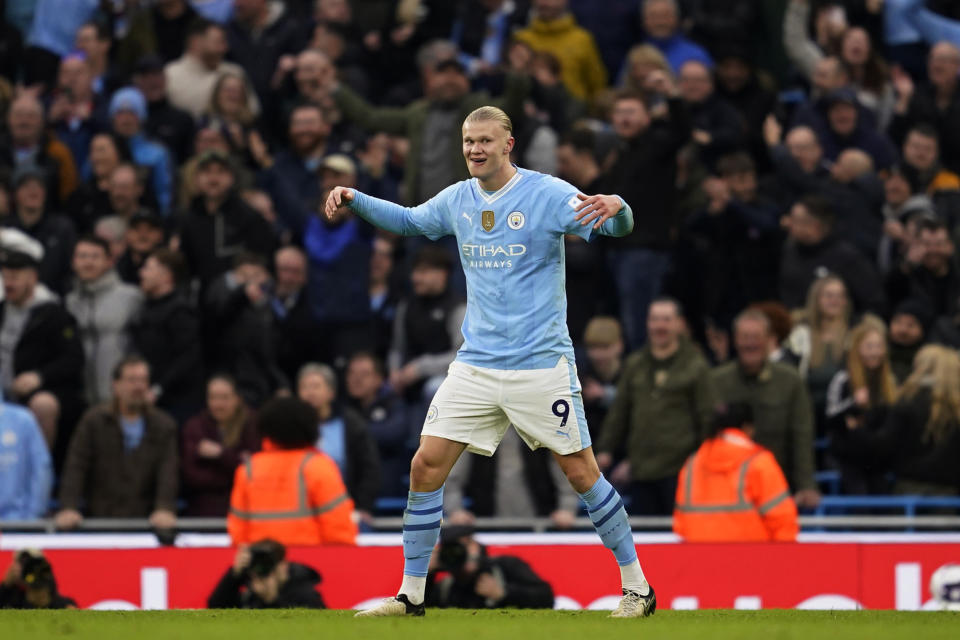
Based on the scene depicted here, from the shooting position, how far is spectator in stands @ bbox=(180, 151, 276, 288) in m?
14.8

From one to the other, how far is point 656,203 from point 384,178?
2.75 m

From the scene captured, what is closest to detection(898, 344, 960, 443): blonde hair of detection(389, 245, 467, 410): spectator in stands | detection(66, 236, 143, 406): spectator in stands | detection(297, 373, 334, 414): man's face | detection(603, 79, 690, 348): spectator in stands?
detection(603, 79, 690, 348): spectator in stands

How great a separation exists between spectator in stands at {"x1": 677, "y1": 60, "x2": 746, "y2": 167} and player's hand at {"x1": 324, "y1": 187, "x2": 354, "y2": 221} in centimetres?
753

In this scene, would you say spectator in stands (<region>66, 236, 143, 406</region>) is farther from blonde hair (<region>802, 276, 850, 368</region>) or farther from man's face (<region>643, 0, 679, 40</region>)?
man's face (<region>643, 0, 679, 40</region>)

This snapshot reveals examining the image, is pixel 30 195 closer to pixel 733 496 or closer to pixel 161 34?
pixel 161 34

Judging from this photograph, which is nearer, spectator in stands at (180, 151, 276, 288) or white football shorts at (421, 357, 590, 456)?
white football shorts at (421, 357, 590, 456)

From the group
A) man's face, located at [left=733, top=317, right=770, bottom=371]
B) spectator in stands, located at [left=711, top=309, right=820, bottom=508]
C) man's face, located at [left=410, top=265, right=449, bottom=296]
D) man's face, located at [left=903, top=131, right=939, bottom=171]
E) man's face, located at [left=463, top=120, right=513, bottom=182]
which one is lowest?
spectator in stands, located at [left=711, top=309, right=820, bottom=508]

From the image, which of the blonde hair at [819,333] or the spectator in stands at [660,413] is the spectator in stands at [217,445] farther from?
the blonde hair at [819,333]

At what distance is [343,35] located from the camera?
58.1ft

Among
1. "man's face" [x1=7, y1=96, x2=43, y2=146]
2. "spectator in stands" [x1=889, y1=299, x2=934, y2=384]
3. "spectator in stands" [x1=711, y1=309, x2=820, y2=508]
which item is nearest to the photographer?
"spectator in stands" [x1=711, y1=309, x2=820, y2=508]

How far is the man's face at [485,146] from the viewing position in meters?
8.09

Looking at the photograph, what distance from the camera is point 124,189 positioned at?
1536 cm

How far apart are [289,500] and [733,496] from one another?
3011 mm

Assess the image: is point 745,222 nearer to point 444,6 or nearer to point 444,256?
point 444,256
